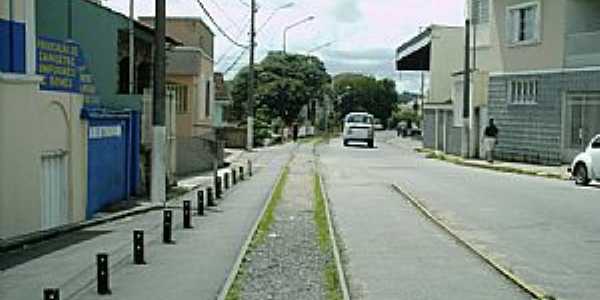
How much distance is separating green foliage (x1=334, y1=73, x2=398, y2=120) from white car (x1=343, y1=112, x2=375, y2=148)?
6647cm

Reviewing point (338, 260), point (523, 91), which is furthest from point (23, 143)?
point (523, 91)

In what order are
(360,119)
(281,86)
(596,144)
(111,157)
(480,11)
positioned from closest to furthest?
(111,157) → (596,144) → (480,11) → (360,119) → (281,86)

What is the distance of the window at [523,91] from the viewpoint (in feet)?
130

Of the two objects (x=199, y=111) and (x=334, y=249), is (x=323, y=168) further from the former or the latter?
(x=334, y=249)

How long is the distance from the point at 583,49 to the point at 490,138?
258 inches

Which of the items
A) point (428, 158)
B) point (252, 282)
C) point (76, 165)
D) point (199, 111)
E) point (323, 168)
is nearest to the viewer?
point (252, 282)

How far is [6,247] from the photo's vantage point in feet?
48.1

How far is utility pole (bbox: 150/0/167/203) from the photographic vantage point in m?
23.3

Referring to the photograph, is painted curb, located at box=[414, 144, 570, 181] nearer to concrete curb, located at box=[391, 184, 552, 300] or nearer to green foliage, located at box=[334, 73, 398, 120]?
concrete curb, located at box=[391, 184, 552, 300]

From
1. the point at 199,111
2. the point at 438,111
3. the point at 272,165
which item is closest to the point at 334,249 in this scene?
the point at 272,165

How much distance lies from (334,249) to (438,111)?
45.6 metres

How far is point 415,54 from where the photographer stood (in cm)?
7475

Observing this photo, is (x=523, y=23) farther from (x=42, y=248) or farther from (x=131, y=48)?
(x=42, y=248)

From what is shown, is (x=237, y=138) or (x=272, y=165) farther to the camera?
(x=237, y=138)
